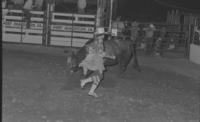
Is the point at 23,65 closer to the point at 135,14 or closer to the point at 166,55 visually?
the point at 166,55

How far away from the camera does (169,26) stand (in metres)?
18.1

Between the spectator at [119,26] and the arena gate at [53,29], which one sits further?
the arena gate at [53,29]

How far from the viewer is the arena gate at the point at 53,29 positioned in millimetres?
17781

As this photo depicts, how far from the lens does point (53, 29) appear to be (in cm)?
1784

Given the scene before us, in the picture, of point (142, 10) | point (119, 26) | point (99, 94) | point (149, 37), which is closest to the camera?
point (99, 94)

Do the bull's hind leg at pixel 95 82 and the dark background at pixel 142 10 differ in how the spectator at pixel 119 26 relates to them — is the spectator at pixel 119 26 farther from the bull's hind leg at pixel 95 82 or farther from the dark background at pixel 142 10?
the bull's hind leg at pixel 95 82

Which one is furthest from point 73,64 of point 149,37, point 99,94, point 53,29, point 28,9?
point 28,9

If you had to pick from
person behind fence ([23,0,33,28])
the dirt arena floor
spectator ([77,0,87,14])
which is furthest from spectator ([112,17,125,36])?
person behind fence ([23,0,33,28])

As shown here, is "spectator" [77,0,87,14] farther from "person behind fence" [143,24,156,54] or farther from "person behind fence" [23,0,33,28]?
"person behind fence" [143,24,156,54]

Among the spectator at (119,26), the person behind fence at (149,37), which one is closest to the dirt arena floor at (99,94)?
the person behind fence at (149,37)

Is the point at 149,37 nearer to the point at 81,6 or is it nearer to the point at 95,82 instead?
the point at 81,6

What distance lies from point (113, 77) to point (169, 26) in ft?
21.9

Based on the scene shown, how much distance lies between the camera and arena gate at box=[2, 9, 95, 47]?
1778cm

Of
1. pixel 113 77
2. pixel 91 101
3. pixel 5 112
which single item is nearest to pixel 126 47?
pixel 113 77
